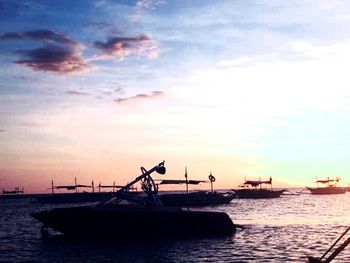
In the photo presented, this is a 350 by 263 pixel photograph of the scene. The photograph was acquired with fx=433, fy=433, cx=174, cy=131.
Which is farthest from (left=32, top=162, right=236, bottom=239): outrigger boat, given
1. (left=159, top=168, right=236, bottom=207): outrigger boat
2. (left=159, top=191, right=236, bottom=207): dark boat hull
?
(left=159, top=191, right=236, bottom=207): dark boat hull

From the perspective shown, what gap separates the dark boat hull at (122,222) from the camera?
3841 cm

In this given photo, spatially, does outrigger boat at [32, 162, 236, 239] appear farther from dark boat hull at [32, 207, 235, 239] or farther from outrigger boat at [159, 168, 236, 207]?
outrigger boat at [159, 168, 236, 207]

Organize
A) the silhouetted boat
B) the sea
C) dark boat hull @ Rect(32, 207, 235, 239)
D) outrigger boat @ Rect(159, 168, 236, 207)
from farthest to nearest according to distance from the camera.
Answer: the silhouetted boat < outrigger boat @ Rect(159, 168, 236, 207) < dark boat hull @ Rect(32, 207, 235, 239) < the sea

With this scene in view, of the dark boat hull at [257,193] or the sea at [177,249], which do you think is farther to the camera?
the dark boat hull at [257,193]

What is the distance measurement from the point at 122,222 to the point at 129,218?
71 centimetres

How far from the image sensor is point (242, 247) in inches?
1355

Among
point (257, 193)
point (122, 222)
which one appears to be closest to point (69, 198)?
point (257, 193)

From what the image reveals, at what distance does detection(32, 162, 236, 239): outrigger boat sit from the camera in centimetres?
3844

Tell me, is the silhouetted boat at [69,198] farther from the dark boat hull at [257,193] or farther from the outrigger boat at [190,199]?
the outrigger boat at [190,199]

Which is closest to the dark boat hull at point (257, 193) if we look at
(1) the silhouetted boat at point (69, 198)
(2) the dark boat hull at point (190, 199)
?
(1) the silhouetted boat at point (69, 198)

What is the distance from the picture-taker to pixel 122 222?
127 feet

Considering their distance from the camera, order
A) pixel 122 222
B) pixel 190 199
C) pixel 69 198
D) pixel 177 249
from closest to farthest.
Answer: pixel 177 249 → pixel 122 222 → pixel 190 199 → pixel 69 198

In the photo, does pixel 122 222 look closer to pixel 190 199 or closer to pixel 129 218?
pixel 129 218

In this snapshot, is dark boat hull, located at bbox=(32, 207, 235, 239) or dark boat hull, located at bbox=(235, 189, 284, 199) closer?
dark boat hull, located at bbox=(32, 207, 235, 239)
